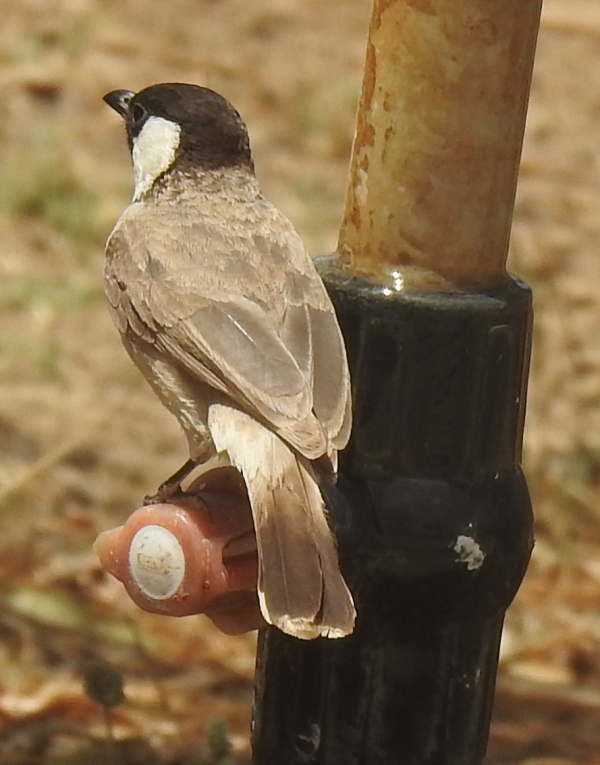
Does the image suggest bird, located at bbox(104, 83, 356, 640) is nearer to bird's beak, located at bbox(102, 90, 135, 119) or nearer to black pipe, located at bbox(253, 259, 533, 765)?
bird's beak, located at bbox(102, 90, 135, 119)

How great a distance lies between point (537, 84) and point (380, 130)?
7426 mm

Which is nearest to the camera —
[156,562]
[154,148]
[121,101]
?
[156,562]

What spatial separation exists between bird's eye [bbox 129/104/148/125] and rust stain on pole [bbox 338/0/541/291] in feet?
2.66

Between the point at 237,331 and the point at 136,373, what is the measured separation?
360 cm

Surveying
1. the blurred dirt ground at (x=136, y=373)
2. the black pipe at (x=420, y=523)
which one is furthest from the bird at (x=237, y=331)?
the blurred dirt ground at (x=136, y=373)

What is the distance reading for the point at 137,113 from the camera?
162 inches

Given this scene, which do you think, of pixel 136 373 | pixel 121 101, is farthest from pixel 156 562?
pixel 136 373

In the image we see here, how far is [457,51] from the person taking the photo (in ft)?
10.5

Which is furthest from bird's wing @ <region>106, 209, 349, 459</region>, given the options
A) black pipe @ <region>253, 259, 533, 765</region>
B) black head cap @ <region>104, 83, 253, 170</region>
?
black head cap @ <region>104, 83, 253, 170</region>

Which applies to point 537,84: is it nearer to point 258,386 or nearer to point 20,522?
point 20,522

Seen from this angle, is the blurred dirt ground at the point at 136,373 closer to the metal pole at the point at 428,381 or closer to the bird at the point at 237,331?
the metal pole at the point at 428,381

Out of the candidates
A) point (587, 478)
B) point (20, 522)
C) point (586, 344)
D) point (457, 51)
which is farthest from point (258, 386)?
point (586, 344)

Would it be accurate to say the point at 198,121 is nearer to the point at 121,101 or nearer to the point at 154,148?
the point at 154,148

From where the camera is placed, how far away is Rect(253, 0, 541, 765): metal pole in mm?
3242
